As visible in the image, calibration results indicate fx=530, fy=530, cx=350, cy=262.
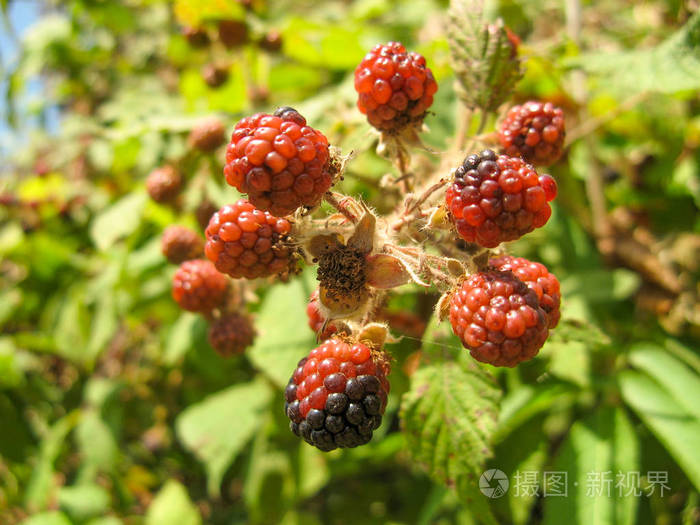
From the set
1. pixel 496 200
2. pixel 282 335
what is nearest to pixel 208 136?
pixel 282 335

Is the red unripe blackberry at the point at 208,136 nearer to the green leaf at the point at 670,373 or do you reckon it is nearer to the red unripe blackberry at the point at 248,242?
the red unripe blackberry at the point at 248,242

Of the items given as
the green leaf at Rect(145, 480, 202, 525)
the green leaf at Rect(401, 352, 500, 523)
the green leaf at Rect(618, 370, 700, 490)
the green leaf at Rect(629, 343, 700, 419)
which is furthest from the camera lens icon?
the green leaf at Rect(145, 480, 202, 525)

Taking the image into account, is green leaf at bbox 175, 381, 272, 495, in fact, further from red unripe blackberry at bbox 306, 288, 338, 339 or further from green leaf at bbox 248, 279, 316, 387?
red unripe blackberry at bbox 306, 288, 338, 339

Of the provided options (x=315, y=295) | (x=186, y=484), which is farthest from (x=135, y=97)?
(x=315, y=295)

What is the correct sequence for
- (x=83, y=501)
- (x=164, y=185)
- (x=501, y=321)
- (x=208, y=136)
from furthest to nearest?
(x=83, y=501), (x=164, y=185), (x=208, y=136), (x=501, y=321)

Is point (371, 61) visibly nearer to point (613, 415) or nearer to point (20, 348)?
point (613, 415)

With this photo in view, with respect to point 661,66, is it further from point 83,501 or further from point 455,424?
point 83,501

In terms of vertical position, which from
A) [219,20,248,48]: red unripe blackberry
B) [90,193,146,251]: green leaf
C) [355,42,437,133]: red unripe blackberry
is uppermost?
[355,42,437,133]: red unripe blackberry
